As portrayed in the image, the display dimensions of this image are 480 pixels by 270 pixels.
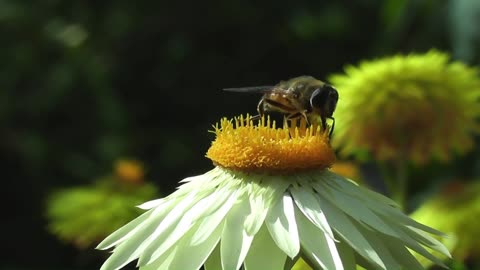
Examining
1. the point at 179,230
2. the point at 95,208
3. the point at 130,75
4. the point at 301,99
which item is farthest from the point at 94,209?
the point at 130,75

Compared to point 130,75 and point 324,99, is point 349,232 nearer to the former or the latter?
point 324,99

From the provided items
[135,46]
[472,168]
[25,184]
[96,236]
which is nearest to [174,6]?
[135,46]

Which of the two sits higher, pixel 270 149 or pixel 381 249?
pixel 270 149

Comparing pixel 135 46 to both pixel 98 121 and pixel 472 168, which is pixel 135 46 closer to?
pixel 98 121

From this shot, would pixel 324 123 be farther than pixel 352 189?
Yes

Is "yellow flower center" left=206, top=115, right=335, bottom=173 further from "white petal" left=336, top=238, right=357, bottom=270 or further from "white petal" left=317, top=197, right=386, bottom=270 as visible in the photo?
"white petal" left=336, top=238, right=357, bottom=270

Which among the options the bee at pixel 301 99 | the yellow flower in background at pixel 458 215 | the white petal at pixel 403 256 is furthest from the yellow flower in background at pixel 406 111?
the white petal at pixel 403 256

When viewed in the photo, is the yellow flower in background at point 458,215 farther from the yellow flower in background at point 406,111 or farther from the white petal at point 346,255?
the white petal at point 346,255

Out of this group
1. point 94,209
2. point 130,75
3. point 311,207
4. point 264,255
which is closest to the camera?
point 264,255
